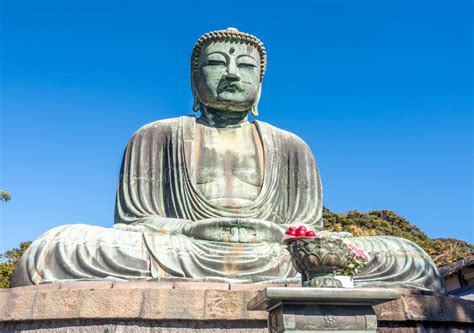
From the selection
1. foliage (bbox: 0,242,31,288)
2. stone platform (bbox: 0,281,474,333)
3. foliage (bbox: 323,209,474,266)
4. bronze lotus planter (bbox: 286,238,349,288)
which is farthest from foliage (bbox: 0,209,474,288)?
bronze lotus planter (bbox: 286,238,349,288)

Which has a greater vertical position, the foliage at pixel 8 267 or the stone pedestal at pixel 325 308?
the foliage at pixel 8 267

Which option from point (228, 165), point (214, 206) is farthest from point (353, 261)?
point (228, 165)

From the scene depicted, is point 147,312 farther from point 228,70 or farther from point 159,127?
point 228,70

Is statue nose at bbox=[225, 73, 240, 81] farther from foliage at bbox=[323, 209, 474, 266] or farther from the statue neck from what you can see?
foliage at bbox=[323, 209, 474, 266]

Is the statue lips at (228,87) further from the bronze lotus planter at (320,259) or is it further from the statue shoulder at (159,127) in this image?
the bronze lotus planter at (320,259)

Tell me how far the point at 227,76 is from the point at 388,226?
19.8 metres

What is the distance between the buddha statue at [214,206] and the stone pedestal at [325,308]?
215 centimetres

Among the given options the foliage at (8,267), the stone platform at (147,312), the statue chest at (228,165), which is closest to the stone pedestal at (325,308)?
the stone platform at (147,312)

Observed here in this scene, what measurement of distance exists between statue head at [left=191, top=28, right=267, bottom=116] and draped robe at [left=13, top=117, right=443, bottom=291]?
2.97ft

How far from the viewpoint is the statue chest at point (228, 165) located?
8.05 m

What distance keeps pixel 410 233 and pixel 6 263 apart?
17891mm

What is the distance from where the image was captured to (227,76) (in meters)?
8.70

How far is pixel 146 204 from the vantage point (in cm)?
796

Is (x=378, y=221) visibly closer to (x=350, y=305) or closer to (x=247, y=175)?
(x=247, y=175)
